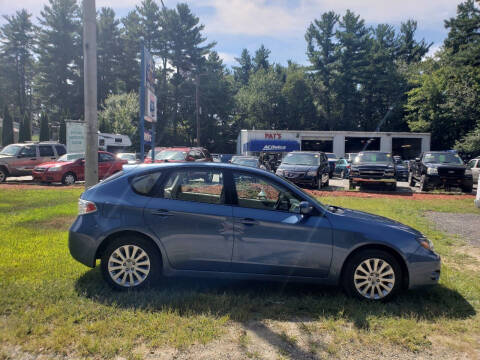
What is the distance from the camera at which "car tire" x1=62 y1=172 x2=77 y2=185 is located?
16250mm

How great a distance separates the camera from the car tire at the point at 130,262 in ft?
14.1

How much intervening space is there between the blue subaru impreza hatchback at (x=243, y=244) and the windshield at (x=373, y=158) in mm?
13447

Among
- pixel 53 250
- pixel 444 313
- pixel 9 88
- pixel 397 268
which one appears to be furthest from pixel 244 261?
pixel 9 88

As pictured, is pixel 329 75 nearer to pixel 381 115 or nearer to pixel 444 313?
pixel 381 115

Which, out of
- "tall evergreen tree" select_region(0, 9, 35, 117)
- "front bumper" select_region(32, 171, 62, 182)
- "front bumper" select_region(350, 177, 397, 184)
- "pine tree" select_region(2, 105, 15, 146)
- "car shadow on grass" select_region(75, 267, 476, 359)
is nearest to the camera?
"car shadow on grass" select_region(75, 267, 476, 359)

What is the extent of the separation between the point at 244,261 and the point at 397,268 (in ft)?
5.74

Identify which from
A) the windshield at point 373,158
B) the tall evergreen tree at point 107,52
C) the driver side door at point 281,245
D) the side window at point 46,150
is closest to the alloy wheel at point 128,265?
the driver side door at point 281,245

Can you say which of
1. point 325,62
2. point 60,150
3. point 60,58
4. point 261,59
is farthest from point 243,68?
point 60,150

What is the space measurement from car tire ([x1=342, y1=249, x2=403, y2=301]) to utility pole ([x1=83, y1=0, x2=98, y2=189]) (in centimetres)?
520

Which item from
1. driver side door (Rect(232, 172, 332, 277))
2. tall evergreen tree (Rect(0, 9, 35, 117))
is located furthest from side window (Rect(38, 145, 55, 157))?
tall evergreen tree (Rect(0, 9, 35, 117))

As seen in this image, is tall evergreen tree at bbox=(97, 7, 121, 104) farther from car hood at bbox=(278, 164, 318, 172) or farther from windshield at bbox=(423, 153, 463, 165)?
windshield at bbox=(423, 153, 463, 165)

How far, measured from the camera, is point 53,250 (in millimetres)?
5848

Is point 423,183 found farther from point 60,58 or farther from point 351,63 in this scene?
point 60,58

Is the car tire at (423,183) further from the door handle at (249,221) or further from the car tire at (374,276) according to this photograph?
the door handle at (249,221)
